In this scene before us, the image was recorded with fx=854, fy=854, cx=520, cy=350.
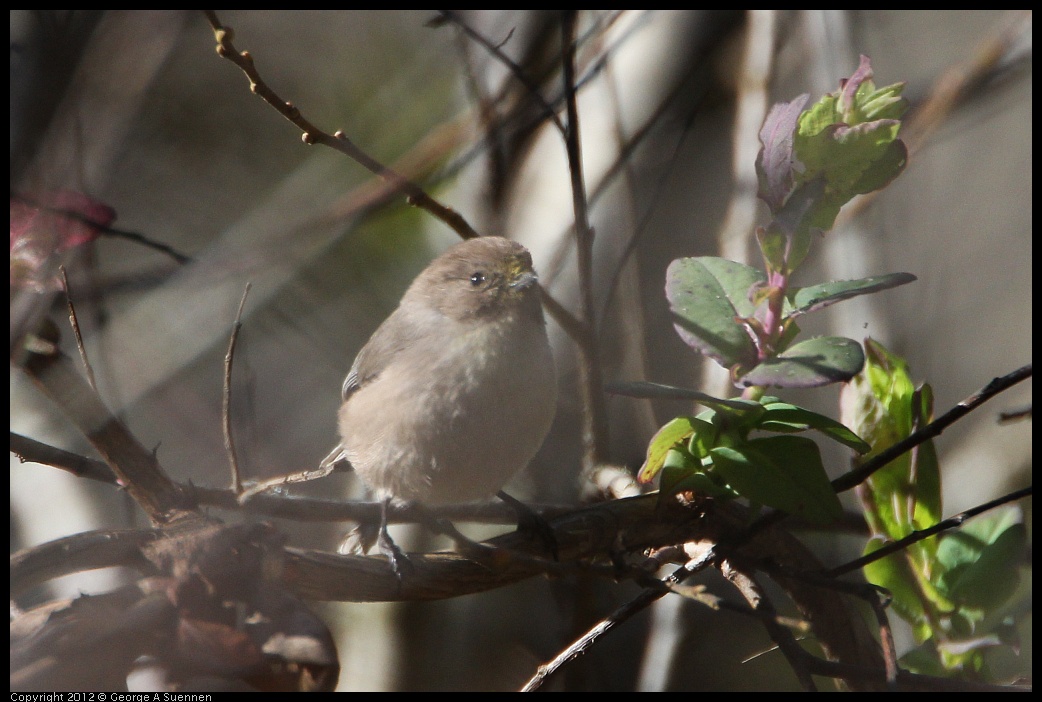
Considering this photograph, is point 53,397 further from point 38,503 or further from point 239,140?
point 239,140

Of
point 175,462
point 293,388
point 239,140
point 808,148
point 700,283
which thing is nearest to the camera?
point 808,148

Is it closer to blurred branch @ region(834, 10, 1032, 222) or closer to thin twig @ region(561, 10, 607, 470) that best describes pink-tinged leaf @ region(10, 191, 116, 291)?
thin twig @ region(561, 10, 607, 470)

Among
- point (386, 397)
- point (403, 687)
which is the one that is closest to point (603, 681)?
point (403, 687)

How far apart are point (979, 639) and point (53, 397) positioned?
167cm

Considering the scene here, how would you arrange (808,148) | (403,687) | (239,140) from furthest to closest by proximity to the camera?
(239,140), (403,687), (808,148)

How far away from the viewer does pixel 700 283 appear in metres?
1.44

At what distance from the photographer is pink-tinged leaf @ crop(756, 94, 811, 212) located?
4.21 feet

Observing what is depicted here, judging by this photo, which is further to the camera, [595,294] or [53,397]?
[595,294]

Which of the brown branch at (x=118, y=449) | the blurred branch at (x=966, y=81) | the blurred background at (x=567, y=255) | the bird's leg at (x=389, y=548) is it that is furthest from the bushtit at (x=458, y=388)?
the blurred branch at (x=966, y=81)

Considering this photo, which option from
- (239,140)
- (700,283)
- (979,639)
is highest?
(239,140)

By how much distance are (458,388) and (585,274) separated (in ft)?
1.40

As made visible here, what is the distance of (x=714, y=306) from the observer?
140 centimetres

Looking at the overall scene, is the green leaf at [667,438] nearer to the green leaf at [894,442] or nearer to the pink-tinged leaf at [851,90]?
the green leaf at [894,442]

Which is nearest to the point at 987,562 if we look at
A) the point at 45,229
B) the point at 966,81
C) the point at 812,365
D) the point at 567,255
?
the point at 812,365
